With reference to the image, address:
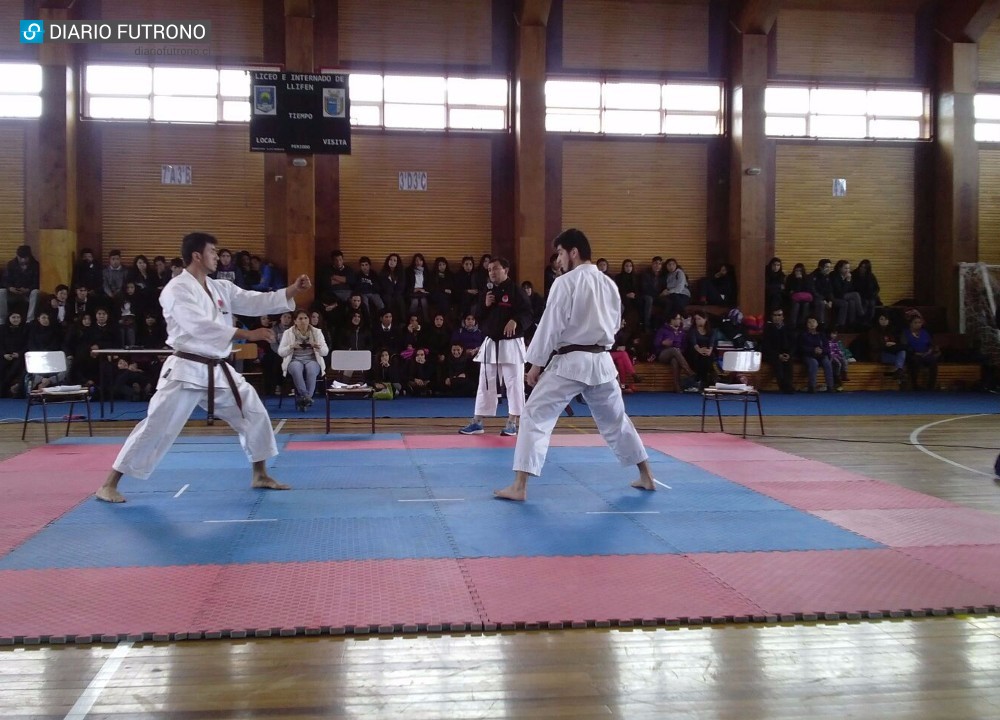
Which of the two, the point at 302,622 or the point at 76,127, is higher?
the point at 76,127

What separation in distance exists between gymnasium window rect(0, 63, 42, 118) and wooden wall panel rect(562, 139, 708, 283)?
889 centimetres

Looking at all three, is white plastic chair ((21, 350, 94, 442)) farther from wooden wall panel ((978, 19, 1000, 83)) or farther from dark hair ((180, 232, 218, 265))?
wooden wall panel ((978, 19, 1000, 83))

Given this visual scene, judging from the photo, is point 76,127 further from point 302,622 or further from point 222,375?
point 302,622

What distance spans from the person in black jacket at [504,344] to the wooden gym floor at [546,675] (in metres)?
4.73

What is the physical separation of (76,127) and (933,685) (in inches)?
580

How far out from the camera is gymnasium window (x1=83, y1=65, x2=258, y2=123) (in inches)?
554

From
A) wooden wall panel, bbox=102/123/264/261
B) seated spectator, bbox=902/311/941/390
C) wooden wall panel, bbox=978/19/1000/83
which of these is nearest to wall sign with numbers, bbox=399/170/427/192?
wooden wall panel, bbox=102/123/264/261

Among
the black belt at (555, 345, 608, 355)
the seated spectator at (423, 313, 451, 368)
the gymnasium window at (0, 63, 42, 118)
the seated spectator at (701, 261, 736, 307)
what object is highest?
the gymnasium window at (0, 63, 42, 118)

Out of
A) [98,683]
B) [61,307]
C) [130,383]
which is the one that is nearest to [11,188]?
[61,307]

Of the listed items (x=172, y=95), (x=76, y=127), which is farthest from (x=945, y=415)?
(x=76, y=127)

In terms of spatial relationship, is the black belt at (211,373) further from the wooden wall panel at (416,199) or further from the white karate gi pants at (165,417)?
the wooden wall panel at (416,199)

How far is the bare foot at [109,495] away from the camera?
504cm

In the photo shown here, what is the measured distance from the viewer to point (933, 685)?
8.69ft

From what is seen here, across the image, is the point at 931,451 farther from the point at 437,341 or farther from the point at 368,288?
the point at 368,288
